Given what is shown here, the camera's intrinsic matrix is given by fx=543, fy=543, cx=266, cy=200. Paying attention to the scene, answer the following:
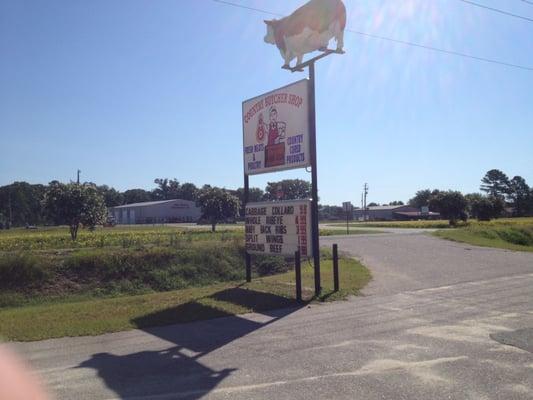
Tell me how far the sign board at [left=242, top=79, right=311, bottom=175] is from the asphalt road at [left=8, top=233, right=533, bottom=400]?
3820 millimetres

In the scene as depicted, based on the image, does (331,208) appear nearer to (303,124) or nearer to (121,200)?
(121,200)

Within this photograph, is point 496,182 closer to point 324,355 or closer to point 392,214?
point 392,214

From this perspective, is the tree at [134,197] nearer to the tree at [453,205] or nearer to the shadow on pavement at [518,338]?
the tree at [453,205]

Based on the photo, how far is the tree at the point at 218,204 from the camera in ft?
163

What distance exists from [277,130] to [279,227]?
97.0 inches

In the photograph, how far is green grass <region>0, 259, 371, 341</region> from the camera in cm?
926

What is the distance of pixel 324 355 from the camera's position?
6.95 metres

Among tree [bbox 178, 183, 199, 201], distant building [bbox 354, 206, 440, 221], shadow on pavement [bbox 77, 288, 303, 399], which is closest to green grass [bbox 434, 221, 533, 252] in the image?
shadow on pavement [bbox 77, 288, 303, 399]

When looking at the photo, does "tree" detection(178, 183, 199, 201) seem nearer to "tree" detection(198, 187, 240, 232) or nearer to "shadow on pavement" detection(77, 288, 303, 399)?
"tree" detection(198, 187, 240, 232)

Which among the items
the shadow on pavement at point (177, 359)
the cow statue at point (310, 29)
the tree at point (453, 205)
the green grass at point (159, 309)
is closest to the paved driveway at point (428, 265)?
the green grass at point (159, 309)

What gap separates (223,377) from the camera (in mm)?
6184

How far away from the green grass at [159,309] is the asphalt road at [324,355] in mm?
579

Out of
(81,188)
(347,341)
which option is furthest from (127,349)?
(81,188)

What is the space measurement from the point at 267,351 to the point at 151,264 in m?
12.1
